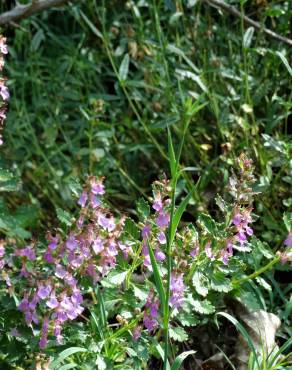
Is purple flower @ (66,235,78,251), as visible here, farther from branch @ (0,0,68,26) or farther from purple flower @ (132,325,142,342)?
branch @ (0,0,68,26)

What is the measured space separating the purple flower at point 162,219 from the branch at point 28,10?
51.8 inches

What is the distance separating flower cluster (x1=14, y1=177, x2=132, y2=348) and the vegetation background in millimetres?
646

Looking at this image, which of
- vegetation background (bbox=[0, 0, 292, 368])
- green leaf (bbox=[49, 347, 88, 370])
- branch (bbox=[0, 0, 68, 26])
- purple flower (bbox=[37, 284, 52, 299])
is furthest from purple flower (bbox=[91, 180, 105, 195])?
branch (bbox=[0, 0, 68, 26])

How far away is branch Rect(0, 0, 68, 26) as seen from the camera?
2.79 m

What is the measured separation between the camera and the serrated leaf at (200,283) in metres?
1.73

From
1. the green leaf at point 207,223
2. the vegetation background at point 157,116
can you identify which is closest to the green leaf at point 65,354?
the green leaf at point 207,223

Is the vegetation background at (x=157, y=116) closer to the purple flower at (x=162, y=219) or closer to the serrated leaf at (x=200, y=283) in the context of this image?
the serrated leaf at (x=200, y=283)

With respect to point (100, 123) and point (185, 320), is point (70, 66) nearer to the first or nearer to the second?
point (100, 123)

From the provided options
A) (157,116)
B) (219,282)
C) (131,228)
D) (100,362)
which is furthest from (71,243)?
(157,116)

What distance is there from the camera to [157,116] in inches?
114

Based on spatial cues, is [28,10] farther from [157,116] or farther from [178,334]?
[178,334]

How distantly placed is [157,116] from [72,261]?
129 cm

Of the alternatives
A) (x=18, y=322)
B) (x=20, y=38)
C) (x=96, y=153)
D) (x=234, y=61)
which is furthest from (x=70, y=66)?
(x=18, y=322)

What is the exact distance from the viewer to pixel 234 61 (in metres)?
2.87
